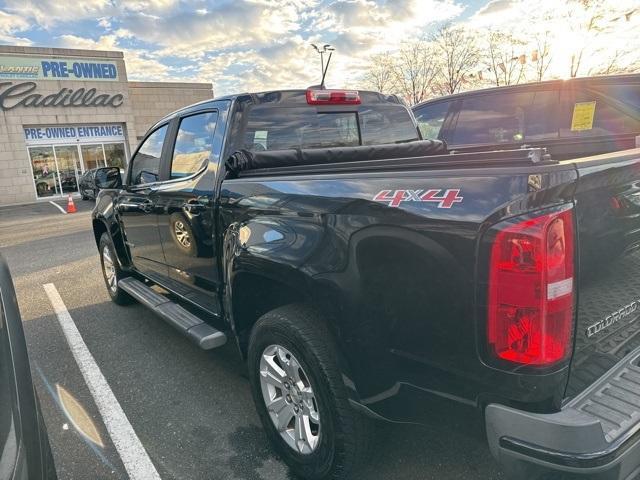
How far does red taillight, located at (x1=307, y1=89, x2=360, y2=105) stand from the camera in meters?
3.15

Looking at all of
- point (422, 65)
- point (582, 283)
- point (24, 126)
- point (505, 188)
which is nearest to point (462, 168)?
point (505, 188)

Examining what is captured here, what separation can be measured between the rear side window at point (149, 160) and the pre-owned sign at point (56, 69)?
21180 millimetres

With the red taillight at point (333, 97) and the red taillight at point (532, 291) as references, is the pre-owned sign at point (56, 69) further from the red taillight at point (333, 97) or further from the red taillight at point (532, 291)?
the red taillight at point (532, 291)

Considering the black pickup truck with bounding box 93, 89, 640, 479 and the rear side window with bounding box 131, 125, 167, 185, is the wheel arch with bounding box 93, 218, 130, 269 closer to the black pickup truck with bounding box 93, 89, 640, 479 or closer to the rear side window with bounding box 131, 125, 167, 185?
the rear side window with bounding box 131, 125, 167, 185

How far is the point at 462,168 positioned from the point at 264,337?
135 cm

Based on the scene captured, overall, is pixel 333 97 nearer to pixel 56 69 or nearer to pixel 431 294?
pixel 431 294

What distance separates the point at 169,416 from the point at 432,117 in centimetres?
499

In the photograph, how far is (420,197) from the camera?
1645 mm

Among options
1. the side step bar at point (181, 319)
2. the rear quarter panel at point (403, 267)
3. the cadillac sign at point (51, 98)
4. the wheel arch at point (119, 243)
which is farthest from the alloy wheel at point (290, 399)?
the cadillac sign at point (51, 98)

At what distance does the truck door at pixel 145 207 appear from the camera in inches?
150

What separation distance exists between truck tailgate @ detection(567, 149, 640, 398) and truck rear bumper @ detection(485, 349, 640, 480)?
0.05 m

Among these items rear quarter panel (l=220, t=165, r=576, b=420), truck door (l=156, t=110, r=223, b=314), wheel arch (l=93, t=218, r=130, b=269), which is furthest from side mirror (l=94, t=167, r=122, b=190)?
rear quarter panel (l=220, t=165, r=576, b=420)

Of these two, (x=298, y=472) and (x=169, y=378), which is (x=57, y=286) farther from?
(x=298, y=472)

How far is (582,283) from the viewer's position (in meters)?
1.58
